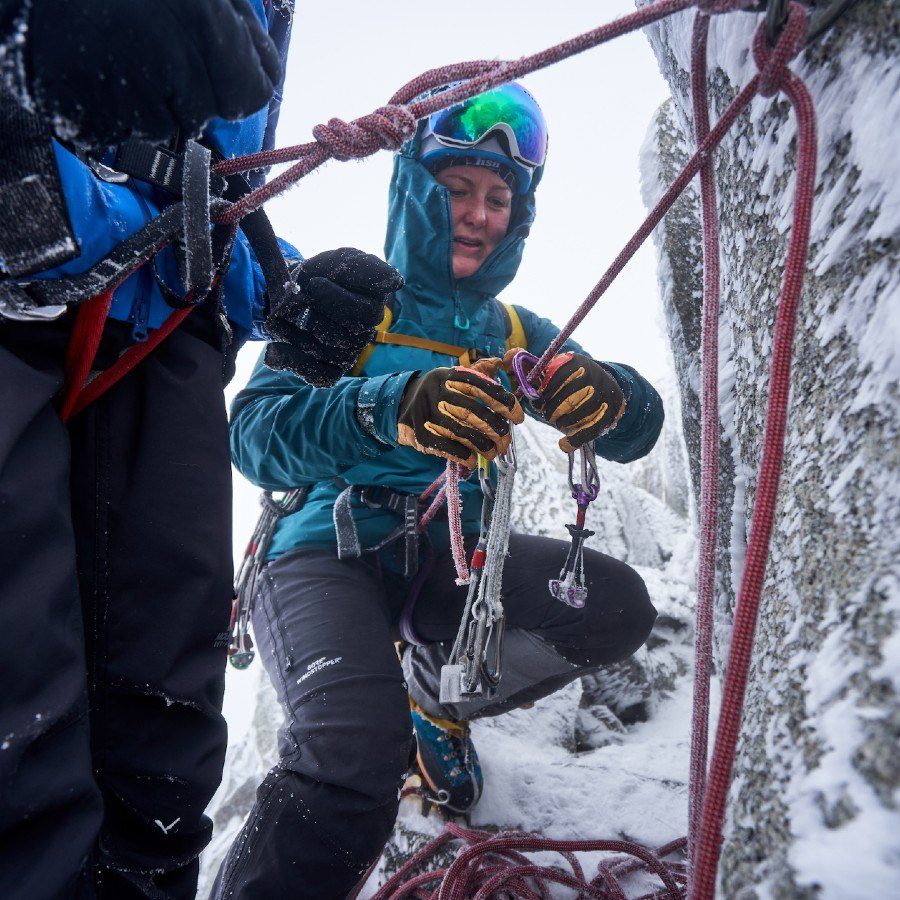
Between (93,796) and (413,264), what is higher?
(413,264)

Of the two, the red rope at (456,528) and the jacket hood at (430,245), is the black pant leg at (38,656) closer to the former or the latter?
the red rope at (456,528)

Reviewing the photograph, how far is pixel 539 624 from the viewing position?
2.10 metres

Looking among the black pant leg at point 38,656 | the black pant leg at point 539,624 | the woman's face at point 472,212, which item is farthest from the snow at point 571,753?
the woman's face at point 472,212

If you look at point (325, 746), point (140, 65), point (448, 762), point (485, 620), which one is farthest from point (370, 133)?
point (448, 762)

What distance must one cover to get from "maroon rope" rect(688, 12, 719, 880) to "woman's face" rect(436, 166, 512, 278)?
5.17ft

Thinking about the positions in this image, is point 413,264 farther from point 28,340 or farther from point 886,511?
point 886,511

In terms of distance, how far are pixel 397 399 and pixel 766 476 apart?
124 centimetres

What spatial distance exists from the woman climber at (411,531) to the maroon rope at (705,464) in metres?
0.67

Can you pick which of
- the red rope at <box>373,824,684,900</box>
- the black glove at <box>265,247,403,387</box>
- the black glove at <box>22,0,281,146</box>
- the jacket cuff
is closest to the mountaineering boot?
the red rope at <box>373,824,684,900</box>

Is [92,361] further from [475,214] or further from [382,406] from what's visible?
[475,214]

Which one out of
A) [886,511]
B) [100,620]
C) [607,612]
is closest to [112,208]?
[100,620]

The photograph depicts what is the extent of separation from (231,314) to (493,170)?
65.4 inches

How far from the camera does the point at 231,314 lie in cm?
144

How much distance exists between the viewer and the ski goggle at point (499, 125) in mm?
2504
